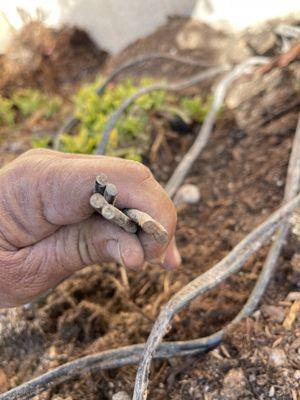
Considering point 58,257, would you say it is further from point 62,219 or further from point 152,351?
point 152,351

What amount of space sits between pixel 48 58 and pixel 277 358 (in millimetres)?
3010

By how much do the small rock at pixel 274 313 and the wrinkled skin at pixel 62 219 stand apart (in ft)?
1.26

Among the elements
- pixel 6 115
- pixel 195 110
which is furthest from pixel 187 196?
pixel 6 115

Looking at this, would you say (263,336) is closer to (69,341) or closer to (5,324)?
(69,341)

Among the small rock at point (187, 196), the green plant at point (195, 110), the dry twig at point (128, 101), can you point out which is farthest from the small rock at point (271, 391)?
the green plant at point (195, 110)

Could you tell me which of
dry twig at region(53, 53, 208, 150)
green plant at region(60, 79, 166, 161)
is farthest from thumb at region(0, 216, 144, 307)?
dry twig at region(53, 53, 208, 150)

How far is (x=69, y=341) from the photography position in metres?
1.31

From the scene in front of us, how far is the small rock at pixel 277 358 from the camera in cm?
108

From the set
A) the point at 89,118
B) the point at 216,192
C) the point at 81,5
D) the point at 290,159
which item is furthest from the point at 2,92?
the point at 290,159

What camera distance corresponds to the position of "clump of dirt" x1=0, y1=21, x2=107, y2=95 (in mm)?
3410

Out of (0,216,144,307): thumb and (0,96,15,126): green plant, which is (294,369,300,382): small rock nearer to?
(0,216,144,307): thumb

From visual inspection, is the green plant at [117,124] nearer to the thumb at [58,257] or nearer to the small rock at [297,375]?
the thumb at [58,257]

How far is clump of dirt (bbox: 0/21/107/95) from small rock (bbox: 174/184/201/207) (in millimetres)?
1882

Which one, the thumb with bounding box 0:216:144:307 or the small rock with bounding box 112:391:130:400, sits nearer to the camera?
the thumb with bounding box 0:216:144:307
